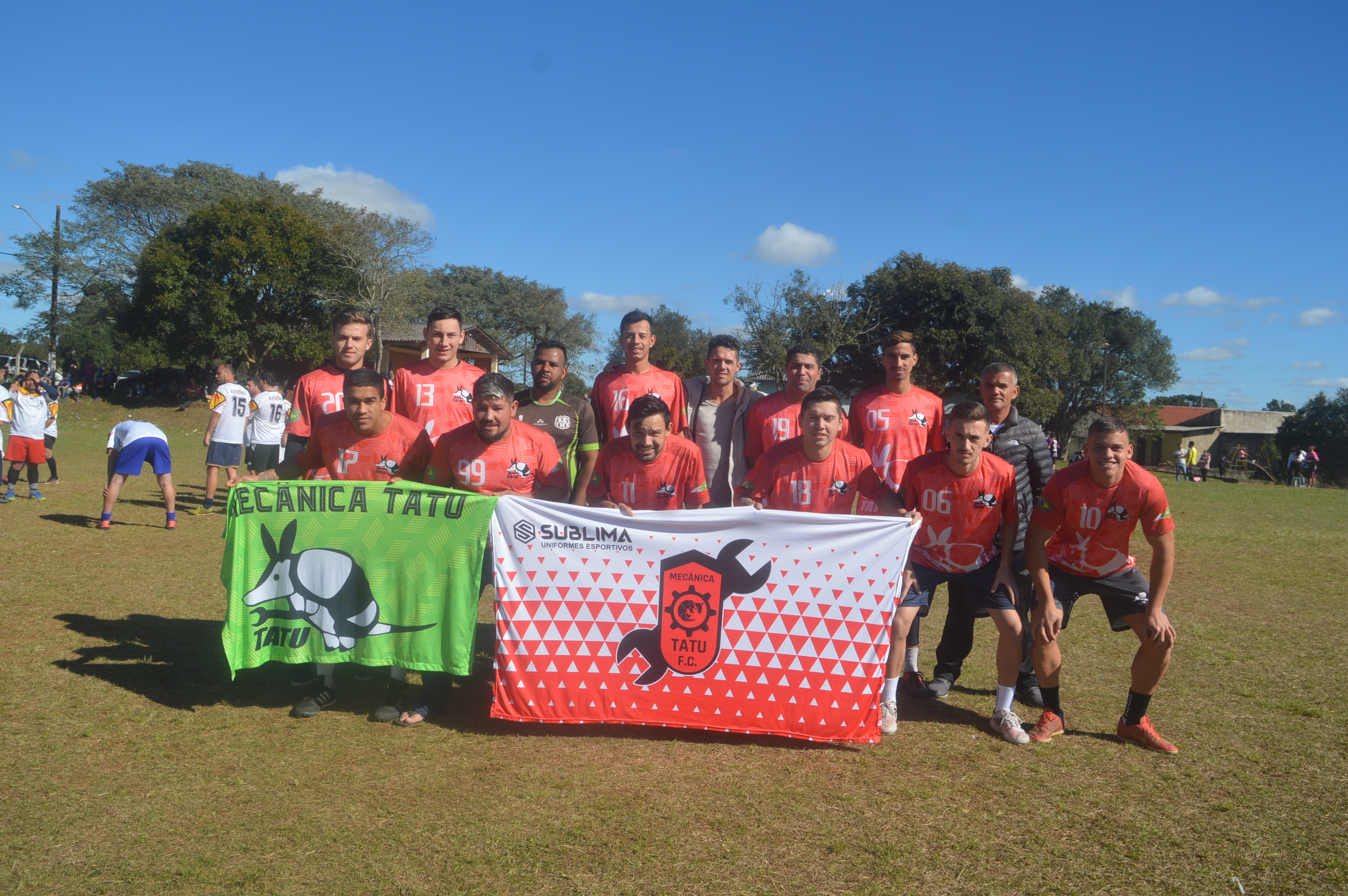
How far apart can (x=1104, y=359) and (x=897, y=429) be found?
184 feet

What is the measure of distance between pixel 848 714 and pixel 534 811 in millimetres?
1784

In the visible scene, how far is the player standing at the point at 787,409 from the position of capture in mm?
5617

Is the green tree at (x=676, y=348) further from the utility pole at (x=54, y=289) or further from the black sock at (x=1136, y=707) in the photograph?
the utility pole at (x=54, y=289)

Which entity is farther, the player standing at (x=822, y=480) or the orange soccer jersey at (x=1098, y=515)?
the player standing at (x=822, y=480)

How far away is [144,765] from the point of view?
12.8ft

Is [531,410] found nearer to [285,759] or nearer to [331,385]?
[331,385]

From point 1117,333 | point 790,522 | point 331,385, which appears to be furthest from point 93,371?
point 1117,333

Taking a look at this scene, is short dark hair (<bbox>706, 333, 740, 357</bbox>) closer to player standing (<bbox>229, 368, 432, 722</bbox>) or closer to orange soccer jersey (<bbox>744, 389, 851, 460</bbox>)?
orange soccer jersey (<bbox>744, 389, 851, 460</bbox>)

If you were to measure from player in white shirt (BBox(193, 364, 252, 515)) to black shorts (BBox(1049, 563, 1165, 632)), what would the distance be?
1082 centimetres

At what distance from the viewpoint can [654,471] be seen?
5.00 m

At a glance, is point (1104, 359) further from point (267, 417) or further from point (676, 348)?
point (267, 417)

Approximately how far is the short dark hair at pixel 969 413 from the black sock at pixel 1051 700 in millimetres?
1637

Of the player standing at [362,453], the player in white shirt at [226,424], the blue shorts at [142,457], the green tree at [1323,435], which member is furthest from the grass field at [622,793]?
the green tree at [1323,435]

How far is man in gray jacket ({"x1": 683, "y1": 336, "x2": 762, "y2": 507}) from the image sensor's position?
597cm
